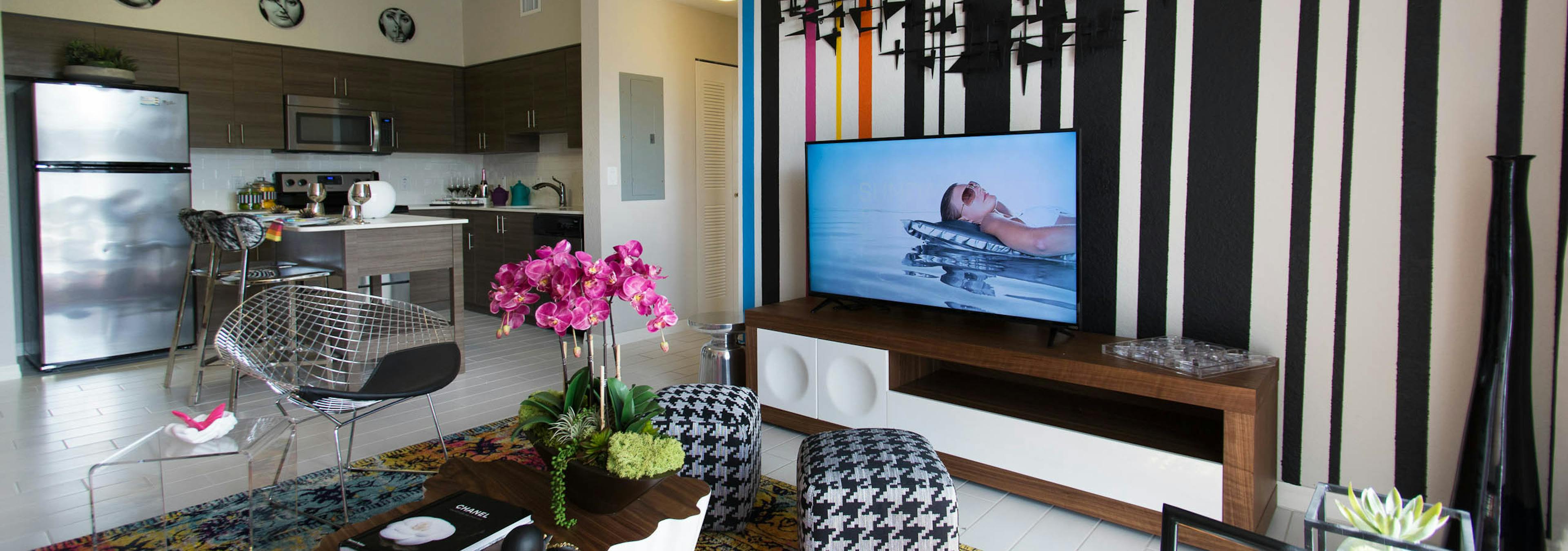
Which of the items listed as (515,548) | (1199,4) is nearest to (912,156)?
(1199,4)

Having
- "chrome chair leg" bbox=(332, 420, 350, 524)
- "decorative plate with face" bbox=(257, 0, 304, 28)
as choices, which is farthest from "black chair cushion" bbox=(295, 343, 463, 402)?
"decorative plate with face" bbox=(257, 0, 304, 28)

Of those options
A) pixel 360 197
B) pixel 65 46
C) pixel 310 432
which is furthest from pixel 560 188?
pixel 310 432

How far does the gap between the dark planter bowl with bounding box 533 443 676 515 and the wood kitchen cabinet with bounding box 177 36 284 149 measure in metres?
4.92

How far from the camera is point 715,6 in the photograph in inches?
227

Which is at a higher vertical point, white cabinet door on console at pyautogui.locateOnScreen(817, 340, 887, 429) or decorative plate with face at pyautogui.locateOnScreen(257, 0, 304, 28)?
decorative plate with face at pyautogui.locateOnScreen(257, 0, 304, 28)

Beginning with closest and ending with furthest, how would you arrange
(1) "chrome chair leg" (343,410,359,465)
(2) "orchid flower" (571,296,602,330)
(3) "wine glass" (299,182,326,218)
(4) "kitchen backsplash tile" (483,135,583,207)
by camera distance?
(2) "orchid flower" (571,296,602,330) < (1) "chrome chair leg" (343,410,359,465) < (3) "wine glass" (299,182,326,218) < (4) "kitchen backsplash tile" (483,135,583,207)

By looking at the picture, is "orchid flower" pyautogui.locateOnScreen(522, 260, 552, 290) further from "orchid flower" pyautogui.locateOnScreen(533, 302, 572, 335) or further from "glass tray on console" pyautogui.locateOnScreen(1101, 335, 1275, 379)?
"glass tray on console" pyautogui.locateOnScreen(1101, 335, 1275, 379)

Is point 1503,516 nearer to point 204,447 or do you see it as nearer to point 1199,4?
point 1199,4

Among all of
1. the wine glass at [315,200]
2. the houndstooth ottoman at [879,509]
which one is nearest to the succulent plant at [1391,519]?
the houndstooth ottoman at [879,509]

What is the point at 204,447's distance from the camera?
6.83 ft

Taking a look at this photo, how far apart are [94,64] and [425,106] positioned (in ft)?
6.71

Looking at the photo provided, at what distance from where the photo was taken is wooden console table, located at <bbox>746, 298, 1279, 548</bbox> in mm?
2361

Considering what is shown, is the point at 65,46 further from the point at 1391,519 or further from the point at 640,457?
the point at 1391,519

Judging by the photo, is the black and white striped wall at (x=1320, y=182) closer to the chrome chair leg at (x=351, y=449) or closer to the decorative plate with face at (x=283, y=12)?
the chrome chair leg at (x=351, y=449)
